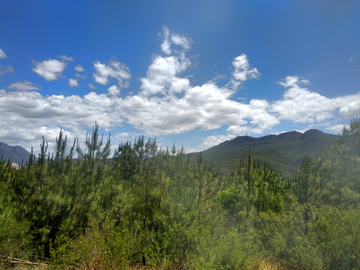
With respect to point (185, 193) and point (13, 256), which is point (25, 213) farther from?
point (185, 193)

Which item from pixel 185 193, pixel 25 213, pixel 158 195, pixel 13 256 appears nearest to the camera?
pixel 13 256

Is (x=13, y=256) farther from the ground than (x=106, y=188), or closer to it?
closer to it

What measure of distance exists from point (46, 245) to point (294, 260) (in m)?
9.58

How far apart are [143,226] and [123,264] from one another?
2.11 metres

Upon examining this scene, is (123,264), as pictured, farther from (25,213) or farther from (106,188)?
(106,188)

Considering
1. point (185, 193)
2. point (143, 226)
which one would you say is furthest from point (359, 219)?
point (143, 226)

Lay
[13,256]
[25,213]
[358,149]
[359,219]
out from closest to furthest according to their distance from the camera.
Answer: [13,256] < [359,219] < [25,213] < [358,149]

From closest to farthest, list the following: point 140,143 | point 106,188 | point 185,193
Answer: point 185,193
point 106,188
point 140,143

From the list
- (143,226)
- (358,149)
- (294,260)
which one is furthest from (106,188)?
(358,149)

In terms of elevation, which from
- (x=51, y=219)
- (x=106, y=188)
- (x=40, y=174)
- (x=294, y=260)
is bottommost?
(x=294, y=260)

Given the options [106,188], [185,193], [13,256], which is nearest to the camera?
[13,256]

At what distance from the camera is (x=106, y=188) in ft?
32.5

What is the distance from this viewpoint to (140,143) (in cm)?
3056

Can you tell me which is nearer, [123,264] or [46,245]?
[123,264]
